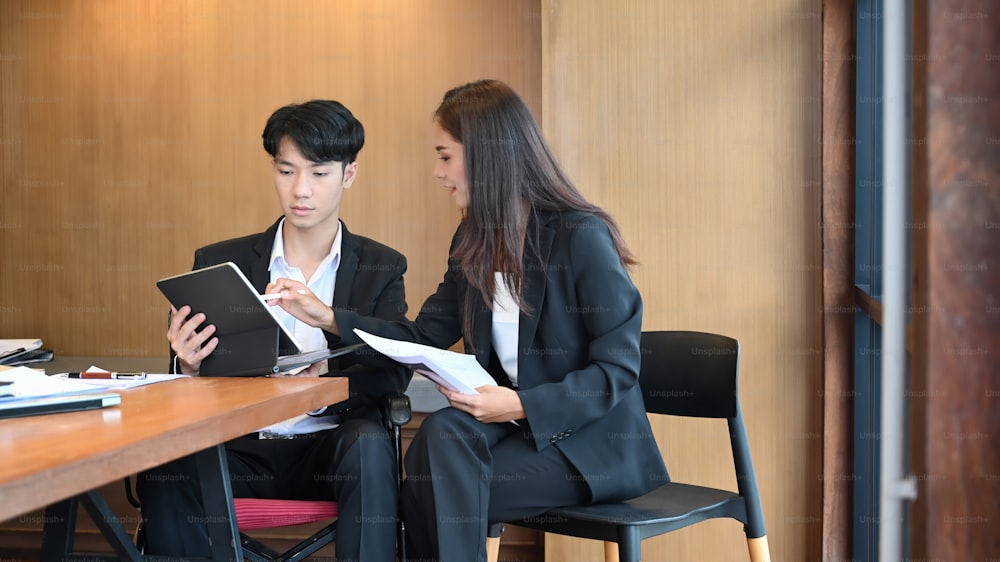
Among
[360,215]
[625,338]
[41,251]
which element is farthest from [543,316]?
[41,251]

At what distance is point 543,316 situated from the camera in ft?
6.99

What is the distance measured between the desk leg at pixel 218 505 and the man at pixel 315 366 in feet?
0.99

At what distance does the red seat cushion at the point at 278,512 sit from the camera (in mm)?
2053

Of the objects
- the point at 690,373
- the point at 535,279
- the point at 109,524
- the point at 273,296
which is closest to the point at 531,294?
the point at 535,279

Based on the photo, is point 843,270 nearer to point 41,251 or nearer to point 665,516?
point 665,516

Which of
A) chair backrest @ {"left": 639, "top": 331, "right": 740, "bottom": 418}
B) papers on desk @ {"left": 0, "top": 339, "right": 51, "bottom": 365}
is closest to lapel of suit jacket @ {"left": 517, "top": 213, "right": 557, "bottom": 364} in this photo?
chair backrest @ {"left": 639, "top": 331, "right": 740, "bottom": 418}

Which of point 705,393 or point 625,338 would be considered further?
point 705,393

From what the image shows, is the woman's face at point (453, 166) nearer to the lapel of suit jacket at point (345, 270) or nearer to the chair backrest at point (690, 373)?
the lapel of suit jacket at point (345, 270)

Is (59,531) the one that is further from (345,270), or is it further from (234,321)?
(345,270)

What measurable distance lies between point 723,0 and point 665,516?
5.23 feet

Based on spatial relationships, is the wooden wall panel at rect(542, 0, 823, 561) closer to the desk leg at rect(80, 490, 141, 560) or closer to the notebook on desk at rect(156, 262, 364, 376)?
the notebook on desk at rect(156, 262, 364, 376)

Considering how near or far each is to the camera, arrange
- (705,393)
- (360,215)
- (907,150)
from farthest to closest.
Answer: (360,215) < (705,393) < (907,150)

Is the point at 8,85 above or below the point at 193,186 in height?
above

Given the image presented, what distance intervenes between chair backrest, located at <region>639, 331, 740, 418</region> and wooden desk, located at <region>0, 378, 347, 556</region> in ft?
2.94
